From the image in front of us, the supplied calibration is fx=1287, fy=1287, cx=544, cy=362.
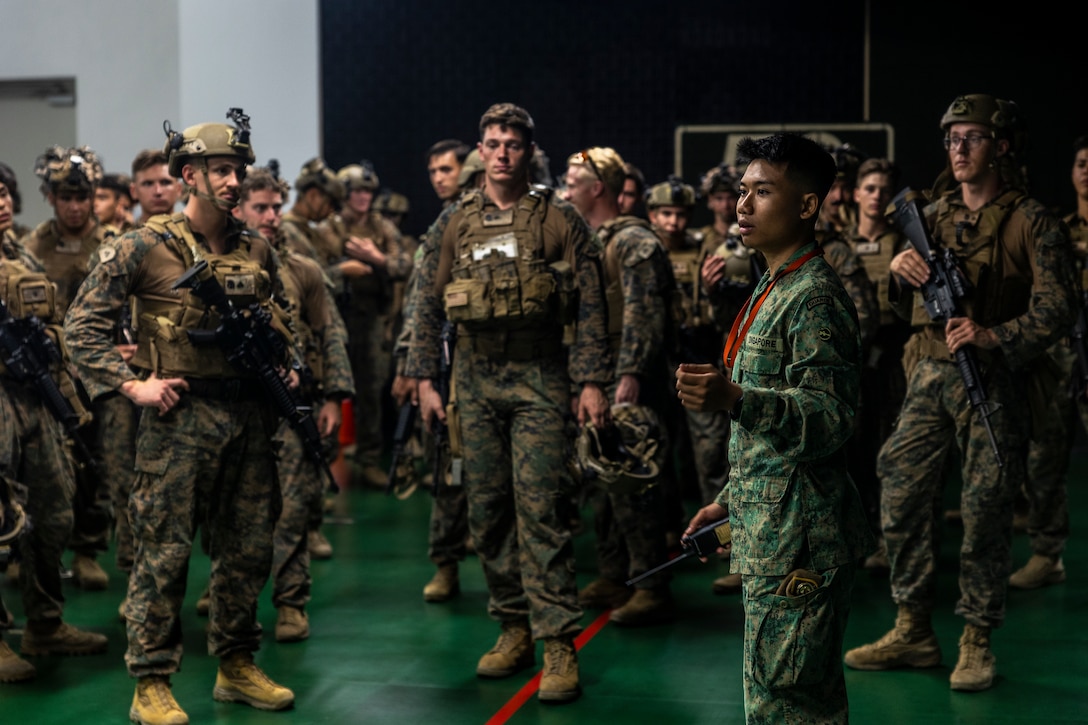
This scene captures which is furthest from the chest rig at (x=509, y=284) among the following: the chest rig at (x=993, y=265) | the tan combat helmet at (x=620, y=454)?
the chest rig at (x=993, y=265)

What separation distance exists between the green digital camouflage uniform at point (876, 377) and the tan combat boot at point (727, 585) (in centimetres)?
105

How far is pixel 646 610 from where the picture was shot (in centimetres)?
566

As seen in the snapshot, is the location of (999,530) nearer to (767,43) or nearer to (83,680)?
(83,680)

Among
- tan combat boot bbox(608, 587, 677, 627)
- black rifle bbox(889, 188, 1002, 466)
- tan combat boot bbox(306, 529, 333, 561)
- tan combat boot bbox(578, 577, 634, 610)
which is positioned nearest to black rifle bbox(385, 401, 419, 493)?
tan combat boot bbox(306, 529, 333, 561)

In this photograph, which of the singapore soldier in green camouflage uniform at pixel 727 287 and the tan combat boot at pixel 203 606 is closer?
the tan combat boot at pixel 203 606

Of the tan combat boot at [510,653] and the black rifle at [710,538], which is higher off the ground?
the black rifle at [710,538]

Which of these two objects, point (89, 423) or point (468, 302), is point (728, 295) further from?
point (89, 423)

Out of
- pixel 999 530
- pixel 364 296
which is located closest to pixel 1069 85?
pixel 364 296

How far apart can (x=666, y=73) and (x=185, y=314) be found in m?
7.38

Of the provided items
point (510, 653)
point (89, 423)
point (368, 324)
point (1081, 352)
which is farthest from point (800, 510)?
point (368, 324)

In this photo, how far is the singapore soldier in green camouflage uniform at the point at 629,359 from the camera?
17.6ft

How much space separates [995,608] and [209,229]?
Answer: 3145 mm

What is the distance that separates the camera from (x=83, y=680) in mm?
4922

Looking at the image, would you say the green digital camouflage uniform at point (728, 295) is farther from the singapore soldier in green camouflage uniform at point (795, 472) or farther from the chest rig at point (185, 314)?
the singapore soldier in green camouflage uniform at point (795, 472)
